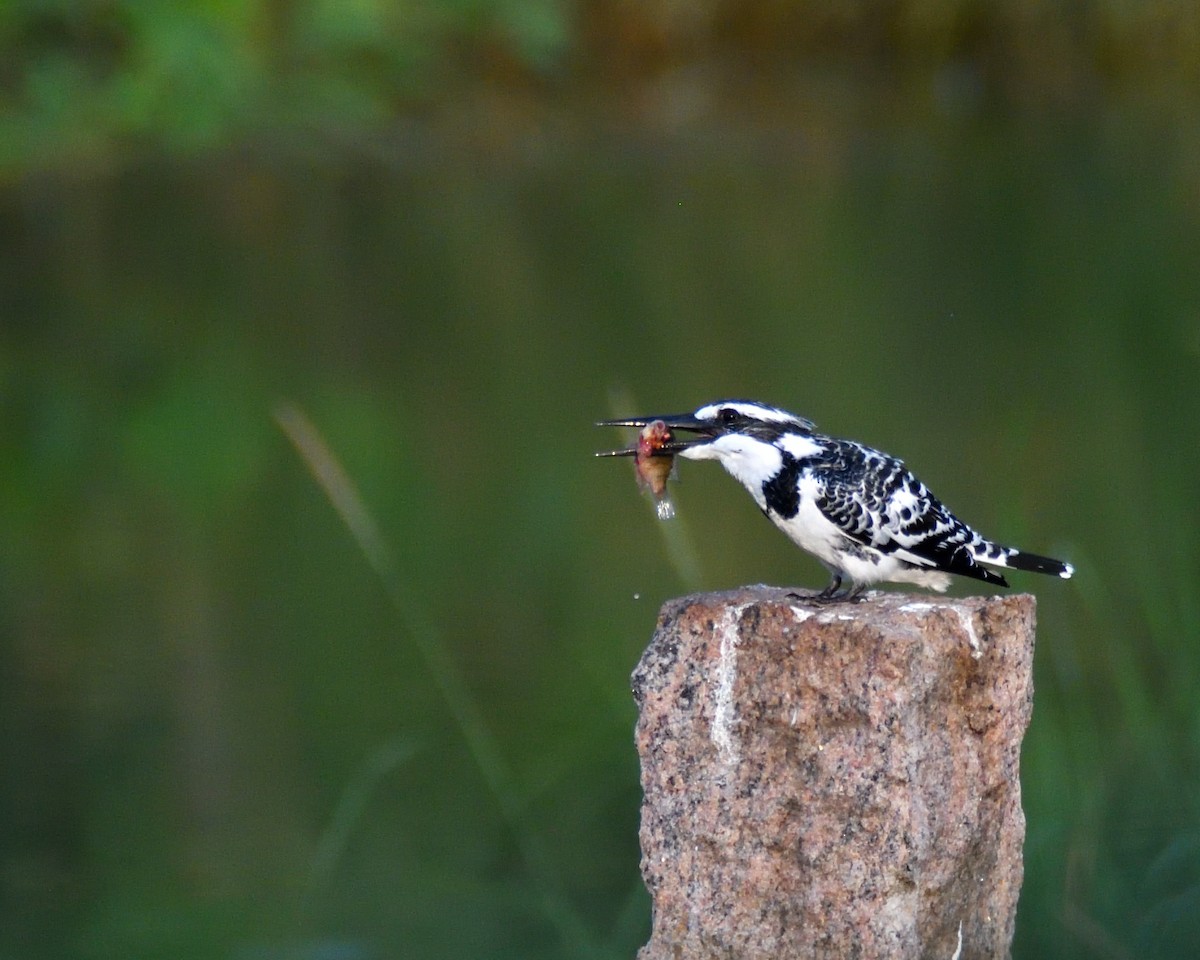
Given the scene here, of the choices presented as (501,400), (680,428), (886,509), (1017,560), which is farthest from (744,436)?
(501,400)

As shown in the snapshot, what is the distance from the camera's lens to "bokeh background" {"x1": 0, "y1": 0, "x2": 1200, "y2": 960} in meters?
5.11

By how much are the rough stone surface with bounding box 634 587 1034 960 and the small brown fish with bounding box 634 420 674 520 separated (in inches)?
11.6

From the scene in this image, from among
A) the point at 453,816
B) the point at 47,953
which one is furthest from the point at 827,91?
the point at 47,953

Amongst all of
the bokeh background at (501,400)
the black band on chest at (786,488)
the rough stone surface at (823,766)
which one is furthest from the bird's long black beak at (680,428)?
the bokeh background at (501,400)

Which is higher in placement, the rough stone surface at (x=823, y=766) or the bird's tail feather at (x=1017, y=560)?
the bird's tail feather at (x=1017, y=560)

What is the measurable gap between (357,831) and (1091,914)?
9.18 ft

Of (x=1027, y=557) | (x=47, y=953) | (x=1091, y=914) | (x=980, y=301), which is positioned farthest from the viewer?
(x=980, y=301)

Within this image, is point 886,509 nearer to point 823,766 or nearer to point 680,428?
point 680,428

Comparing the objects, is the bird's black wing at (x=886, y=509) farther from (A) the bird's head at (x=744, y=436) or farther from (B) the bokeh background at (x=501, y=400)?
(B) the bokeh background at (x=501, y=400)

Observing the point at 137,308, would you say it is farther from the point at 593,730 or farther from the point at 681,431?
the point at 681,431

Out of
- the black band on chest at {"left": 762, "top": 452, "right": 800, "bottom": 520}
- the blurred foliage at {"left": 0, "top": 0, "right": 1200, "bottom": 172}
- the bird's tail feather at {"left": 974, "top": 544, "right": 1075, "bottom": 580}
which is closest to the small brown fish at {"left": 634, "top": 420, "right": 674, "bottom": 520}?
the black band on chest at {"left": 762, "top": 452, "right": 800, "bottom": 520}

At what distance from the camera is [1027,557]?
2965 millimetres

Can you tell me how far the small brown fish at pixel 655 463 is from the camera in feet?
9.55

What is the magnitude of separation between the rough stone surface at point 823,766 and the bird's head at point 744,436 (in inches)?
9.7
